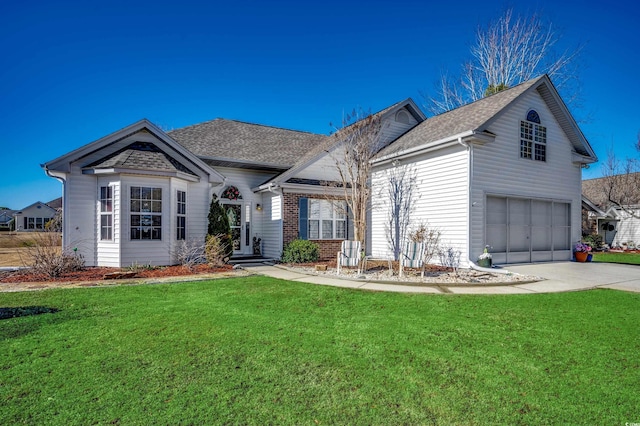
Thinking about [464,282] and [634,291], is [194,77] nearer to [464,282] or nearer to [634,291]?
[464,282]

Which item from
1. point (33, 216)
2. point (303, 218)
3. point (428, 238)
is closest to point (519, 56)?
point (428, 238)

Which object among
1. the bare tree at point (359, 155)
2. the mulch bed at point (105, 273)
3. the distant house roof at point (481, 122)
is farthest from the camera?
the bare tree at point (359, 155)

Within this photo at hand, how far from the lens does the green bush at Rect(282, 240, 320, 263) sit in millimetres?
12625

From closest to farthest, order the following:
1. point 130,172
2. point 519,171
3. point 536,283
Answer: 1. point 536,283
2. point 130,172
3. point 519,171

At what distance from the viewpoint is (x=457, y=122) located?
12820mm

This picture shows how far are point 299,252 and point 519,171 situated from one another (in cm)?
852

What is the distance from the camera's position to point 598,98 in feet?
74.3

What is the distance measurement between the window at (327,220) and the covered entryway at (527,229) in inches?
214

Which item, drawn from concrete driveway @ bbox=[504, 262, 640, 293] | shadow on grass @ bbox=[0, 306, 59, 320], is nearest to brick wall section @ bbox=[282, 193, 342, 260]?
concrete driveway @ bbox=[504, 262, 640, 293]

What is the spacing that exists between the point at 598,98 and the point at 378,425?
28.3 metres

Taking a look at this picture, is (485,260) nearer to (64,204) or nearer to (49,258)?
(49,258)

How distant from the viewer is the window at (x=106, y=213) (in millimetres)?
10969

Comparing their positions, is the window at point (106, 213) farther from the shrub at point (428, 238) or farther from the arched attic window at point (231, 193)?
the shrub at point (428, 238)

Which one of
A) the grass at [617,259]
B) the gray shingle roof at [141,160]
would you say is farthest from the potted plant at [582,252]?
the gray shingle roof at [141,160]
